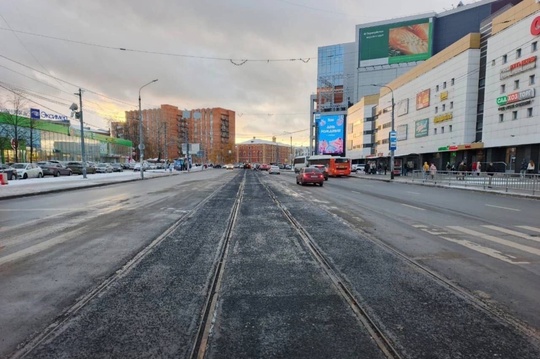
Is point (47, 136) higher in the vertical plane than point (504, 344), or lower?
higher

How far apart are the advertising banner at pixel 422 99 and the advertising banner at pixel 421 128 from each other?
8.70ft

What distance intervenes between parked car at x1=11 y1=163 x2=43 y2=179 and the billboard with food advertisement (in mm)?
85067

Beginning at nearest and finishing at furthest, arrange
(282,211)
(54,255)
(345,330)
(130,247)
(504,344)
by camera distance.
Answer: (504,344)
(345,330)
(54,255)
(130,247)
(282,211)

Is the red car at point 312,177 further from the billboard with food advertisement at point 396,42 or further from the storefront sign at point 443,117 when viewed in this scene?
the billboard with food advertisement at point 396,42

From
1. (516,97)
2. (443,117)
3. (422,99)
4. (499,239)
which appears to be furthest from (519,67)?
(499,239)

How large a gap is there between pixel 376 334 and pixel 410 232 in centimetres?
564

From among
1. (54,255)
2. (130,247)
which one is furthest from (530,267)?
(54,255)

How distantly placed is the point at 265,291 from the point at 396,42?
98226mm

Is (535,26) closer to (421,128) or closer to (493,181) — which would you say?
(493,181)

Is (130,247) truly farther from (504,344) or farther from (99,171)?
(99,171)

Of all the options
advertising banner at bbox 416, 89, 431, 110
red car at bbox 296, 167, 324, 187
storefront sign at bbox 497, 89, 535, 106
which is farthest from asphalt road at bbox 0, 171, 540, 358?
advertising banner at bbox 416, 89, 431, 110

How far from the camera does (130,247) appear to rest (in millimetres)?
6730

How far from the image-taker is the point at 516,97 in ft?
127

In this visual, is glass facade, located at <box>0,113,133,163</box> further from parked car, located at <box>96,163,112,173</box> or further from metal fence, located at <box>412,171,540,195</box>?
metal fence, located at <box>412,171,540,195</box>
